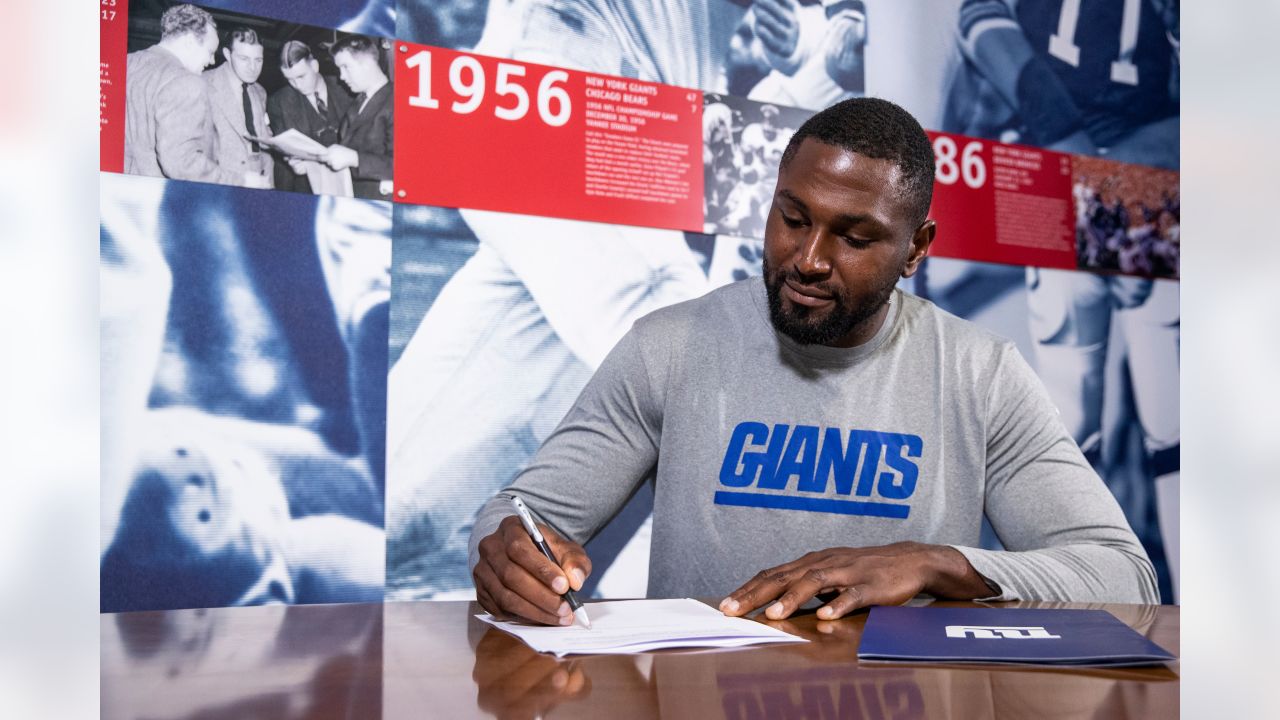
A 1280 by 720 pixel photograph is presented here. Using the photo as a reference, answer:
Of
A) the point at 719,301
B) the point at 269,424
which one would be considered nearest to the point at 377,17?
the point at 269,424

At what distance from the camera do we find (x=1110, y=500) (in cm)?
143

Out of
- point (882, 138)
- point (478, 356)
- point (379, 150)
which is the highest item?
point (379, 150)

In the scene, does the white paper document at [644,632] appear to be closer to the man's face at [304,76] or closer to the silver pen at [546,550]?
the silver pen at [546,550]

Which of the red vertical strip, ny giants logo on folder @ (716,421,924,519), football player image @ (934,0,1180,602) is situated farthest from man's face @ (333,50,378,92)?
football player image @ (934,0,1180,602)

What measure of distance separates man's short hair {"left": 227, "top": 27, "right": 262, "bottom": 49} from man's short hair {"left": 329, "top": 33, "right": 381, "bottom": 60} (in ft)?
0.49

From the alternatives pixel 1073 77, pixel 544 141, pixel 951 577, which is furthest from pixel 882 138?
pixel 1073 77

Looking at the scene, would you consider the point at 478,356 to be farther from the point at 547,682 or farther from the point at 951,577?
the point at 547,682

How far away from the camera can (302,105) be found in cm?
218

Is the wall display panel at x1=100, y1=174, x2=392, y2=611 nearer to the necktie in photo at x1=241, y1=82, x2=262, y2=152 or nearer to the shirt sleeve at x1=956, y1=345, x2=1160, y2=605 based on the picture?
the necktie in photo at x1=241, y1=82, x2=262, y2=152

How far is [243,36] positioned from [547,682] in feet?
5.77

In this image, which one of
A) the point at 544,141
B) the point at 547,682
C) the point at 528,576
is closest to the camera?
the point at 547,682

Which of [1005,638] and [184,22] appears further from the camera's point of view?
[184,22]

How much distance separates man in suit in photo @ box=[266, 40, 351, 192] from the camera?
2.16 meters
